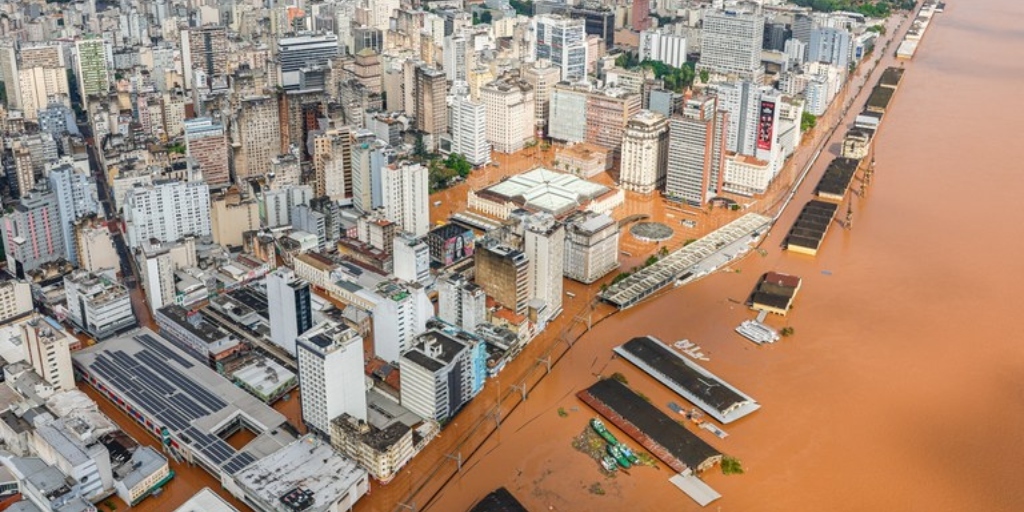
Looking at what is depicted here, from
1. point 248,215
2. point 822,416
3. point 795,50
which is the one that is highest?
point 795,50

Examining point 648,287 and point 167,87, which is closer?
point 648,287

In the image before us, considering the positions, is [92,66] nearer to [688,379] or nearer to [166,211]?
[166,211]

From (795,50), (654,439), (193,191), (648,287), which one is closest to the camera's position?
(654,439)

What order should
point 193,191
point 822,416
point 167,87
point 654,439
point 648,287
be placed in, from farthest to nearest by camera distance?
point 167,87
point 193,191
point 648,287
point 822,416
point 654,439

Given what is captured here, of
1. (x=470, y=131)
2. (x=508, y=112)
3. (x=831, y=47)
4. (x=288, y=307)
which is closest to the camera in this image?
(x=288, y=307)

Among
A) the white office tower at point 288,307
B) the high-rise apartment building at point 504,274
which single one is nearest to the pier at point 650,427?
the high-rise apartment building at point 504,274

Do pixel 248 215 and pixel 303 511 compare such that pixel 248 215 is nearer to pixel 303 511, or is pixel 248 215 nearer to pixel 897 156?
pixel 303 511

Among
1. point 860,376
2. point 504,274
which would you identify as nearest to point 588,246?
point 504,274

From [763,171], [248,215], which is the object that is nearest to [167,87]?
[248,215]
